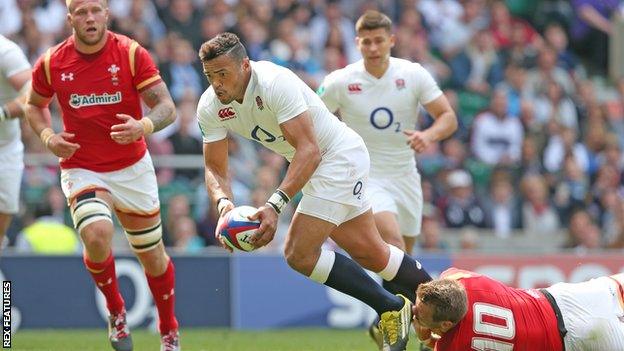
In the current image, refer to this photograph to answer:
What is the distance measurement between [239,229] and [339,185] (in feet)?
2.76

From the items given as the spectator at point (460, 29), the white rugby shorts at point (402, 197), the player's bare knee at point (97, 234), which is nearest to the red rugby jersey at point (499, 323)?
the player's bare knee at point (97, 234)

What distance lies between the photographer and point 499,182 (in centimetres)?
1708

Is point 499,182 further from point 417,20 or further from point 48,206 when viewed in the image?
point 48,206

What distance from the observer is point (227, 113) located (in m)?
8.27

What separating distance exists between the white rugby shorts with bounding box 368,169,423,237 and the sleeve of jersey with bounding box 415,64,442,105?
0.71 metres

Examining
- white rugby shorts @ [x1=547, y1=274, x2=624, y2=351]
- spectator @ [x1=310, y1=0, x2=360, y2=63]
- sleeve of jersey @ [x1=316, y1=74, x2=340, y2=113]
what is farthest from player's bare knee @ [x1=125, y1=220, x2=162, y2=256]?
spectator @ [x1=310, y1=0, x2=360, y2=63]

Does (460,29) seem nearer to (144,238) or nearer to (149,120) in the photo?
(144,238)

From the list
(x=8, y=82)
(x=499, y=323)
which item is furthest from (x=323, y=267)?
(x=8, y=82)

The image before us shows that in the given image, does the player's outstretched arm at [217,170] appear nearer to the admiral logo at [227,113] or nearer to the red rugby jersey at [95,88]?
the admiral logo at [227,113]

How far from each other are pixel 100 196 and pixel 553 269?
7216 mm

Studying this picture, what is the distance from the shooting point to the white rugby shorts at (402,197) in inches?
412

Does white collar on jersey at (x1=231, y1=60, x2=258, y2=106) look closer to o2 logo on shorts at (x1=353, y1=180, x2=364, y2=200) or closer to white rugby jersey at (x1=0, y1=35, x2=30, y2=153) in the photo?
o2 logo on shorts at (x1=353, y1=180, x2=364, y2=200)

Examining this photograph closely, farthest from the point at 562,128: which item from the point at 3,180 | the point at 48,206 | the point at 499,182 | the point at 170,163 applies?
the point at 3,180

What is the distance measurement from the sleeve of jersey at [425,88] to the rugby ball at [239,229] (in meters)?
2.98
